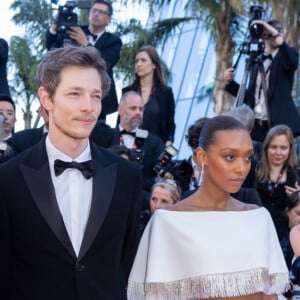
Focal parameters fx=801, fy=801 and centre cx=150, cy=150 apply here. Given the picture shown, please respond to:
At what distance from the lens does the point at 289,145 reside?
733 centimetres

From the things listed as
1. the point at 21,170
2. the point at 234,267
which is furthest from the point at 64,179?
the point at 234,267

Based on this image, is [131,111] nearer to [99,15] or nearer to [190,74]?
[99,15]

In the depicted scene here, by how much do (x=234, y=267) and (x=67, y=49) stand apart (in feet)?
4.61

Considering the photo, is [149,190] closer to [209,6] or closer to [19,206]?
[19,206]

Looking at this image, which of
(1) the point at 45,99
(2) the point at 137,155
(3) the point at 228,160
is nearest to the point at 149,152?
(2) the point at 137,155

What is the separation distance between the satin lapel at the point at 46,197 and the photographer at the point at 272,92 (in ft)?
16.7

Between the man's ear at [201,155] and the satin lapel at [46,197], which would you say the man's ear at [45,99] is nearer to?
the satin lapel at [46,197]

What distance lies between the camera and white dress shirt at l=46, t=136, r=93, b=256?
147 inches

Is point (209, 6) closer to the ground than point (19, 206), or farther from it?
farther from it

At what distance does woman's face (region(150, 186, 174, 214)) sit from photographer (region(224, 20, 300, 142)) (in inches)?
88.8

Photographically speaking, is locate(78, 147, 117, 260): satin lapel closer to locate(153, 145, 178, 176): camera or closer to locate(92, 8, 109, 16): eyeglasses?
locate(153, 145, 178, 176): camera

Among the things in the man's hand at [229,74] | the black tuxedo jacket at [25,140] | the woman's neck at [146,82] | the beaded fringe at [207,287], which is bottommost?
the beaded fringe at [207,287]

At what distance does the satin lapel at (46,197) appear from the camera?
3664 millimetres

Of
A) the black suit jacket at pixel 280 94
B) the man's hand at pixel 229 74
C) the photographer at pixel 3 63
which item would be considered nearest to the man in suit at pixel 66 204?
the photographer at pixel 3 63
